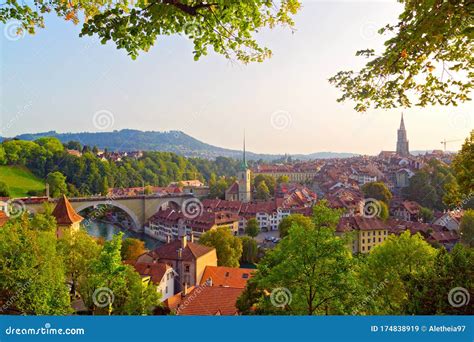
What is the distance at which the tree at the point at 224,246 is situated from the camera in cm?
1744

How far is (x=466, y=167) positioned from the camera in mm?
3723

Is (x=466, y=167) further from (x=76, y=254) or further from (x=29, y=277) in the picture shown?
(x=76, y=254)

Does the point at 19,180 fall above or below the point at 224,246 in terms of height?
above

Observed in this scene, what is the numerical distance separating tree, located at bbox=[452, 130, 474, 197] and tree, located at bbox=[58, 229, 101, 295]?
28.9ft

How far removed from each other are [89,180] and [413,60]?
35419 mm

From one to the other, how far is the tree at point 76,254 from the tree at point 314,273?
7.14 metres

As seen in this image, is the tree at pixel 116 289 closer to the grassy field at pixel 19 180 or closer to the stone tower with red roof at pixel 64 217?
the stone tower with red roof at pixel 64 217

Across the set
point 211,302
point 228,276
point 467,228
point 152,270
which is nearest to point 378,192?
point 467,228

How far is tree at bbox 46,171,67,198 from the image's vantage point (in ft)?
103

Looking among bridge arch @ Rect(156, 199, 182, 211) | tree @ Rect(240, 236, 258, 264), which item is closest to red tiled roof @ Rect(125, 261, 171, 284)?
tree @ Rect(240, 236, 258, 264)

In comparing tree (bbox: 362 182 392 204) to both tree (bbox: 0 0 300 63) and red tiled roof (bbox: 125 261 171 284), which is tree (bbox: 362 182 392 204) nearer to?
red tiled roof (bbox: 125 261 171 284)

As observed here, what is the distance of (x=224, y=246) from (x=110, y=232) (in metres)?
15.2

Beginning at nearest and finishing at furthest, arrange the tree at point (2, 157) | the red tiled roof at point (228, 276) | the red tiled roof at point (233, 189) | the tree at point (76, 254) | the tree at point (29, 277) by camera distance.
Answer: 1. the tree at point (29, 277)
2. the tree at point (76, 254)
3. the red tiled roof at point (228, 276)
4. the tree at point (2, 157)
5. the red tiled roof at point (233, 189)

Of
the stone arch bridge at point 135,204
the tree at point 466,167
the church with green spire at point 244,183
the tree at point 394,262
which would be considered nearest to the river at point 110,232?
the stone arch bridge at point 135,204
